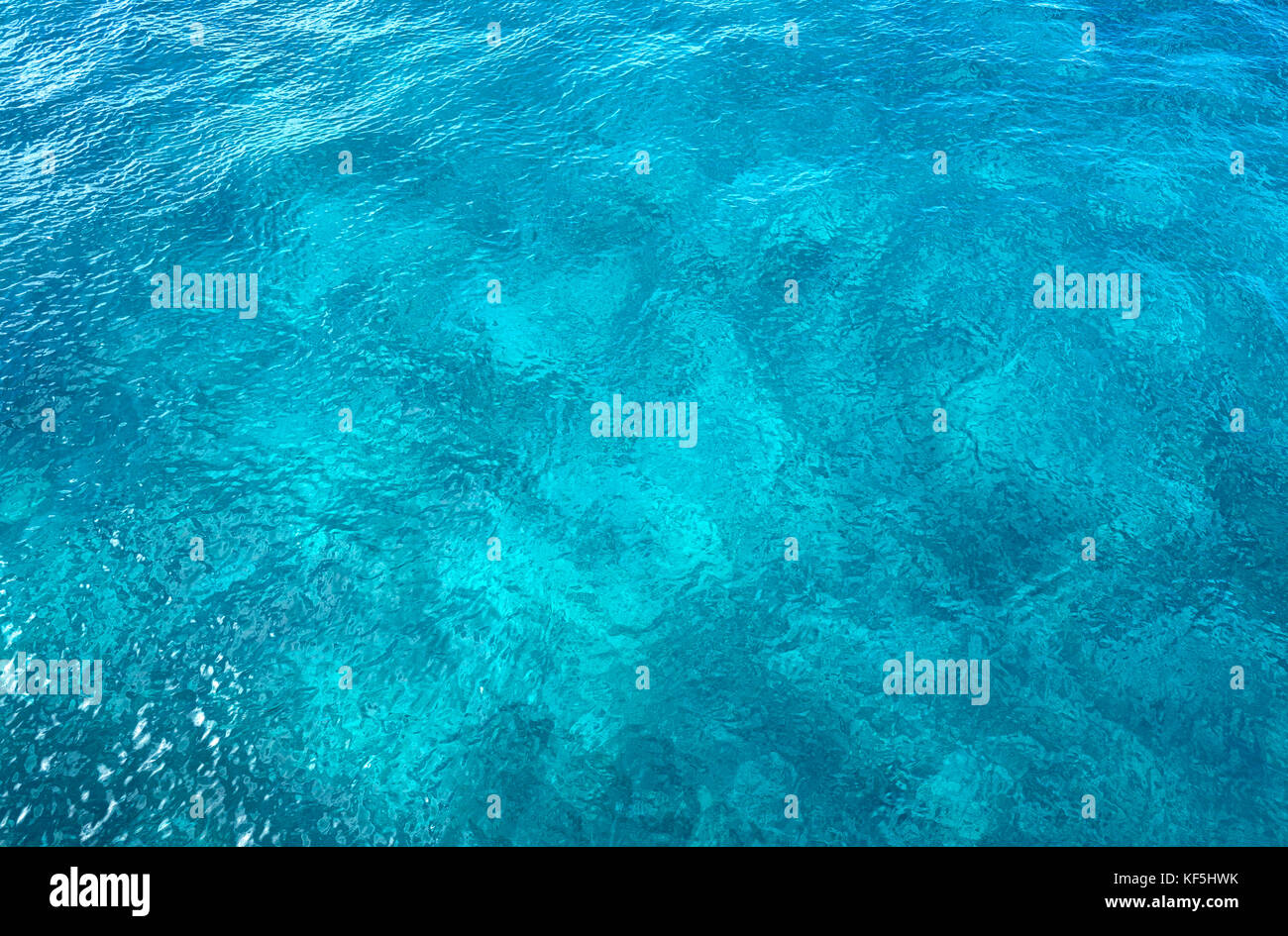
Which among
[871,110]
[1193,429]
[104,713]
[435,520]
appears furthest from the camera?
[871,110]

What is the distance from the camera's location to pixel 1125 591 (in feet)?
90.1

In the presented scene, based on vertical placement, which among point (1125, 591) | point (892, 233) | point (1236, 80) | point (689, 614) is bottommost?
point (689, 614)

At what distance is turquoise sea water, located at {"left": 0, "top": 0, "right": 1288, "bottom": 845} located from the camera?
24.0 metres

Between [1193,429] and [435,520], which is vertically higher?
[1193,429]

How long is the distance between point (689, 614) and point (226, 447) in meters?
19.2

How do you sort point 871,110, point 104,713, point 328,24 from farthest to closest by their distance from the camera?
point 328,24
point 871,110
point 104,713

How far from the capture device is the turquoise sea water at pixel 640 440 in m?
24.0

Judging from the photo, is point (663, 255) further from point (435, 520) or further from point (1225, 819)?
point (1225, 819)

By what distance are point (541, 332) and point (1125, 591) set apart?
81.1 feet

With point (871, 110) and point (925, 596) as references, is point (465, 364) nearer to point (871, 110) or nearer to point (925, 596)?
point (925, 596)

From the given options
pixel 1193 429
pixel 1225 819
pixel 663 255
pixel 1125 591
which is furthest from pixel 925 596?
pixel 663 255

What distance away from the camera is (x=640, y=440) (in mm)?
32438

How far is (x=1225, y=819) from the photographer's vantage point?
74.3 feet

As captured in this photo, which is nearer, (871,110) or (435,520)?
(435,520)
